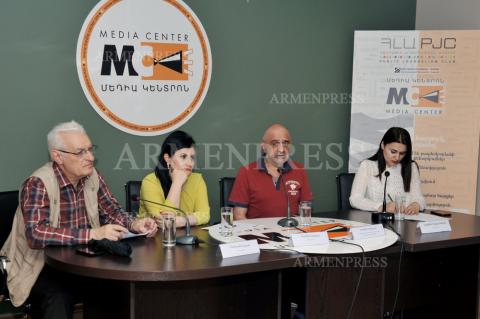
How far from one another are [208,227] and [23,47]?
170cm

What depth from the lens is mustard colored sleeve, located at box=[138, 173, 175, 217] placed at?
313cm

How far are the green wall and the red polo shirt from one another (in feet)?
2.72

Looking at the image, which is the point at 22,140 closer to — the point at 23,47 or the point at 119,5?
the point at 23,47

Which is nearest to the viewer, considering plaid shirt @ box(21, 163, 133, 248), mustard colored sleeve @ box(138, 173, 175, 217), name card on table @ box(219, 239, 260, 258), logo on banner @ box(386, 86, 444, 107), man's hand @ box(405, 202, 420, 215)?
name card on table @ box(219, 239, 260, 258)

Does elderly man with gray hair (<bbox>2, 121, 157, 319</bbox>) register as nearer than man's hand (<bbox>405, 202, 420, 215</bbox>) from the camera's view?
Yes

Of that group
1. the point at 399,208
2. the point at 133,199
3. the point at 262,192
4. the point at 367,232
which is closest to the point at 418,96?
the point at 399,208

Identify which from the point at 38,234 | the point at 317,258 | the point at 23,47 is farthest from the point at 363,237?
the point at 23,47

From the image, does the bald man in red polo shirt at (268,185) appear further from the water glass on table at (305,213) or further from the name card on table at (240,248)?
the name card on table at (240,248)

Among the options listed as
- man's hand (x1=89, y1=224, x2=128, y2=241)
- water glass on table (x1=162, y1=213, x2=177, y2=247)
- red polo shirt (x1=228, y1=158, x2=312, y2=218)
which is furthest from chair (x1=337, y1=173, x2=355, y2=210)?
man's hand (x1=89, y1=224, x2=128, y2=241)

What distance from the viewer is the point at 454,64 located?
450 centimetres

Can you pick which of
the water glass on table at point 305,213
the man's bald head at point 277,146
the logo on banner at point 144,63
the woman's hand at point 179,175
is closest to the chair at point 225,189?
the man's bald head at point 277,146

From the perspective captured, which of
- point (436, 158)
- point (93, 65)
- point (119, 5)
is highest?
point (119, 5)

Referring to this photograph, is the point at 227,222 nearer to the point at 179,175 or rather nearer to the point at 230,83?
the point at 179,175

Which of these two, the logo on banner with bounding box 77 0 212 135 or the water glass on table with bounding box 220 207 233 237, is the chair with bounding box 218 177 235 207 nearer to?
the logo on banner with bounding box 77 0 212 135
